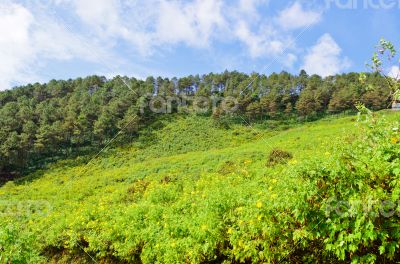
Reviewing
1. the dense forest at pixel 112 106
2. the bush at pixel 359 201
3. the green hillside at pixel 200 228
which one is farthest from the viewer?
the dense forest at pixel 112 106

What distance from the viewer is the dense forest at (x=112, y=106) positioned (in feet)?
227

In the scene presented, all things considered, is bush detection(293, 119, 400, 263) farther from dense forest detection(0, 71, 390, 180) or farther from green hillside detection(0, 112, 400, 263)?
dense forest detection(0, 71, 390, 180)

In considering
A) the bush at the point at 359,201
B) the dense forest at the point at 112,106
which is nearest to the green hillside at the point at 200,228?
the bush at the point at 359,201

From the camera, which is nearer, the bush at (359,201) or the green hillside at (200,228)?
the bush at (359,201)

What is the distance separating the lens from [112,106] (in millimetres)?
78875

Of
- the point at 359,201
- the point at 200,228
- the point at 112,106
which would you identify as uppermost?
the point at 112,106

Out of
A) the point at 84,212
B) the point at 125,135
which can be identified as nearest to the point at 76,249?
the point at 84,212

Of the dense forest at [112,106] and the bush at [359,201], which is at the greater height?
the dense forest at [112,106]

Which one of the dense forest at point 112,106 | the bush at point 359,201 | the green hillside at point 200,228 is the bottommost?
the green hillside at point 200,228

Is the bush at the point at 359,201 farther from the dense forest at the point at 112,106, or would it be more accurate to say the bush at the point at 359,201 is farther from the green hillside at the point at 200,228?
the dense forest at the point at 112,106

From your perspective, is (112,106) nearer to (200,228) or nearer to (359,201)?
(200,228)

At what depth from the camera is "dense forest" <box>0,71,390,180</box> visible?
6919cm

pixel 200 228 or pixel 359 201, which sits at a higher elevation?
pixel 359 201

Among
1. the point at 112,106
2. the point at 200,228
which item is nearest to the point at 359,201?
the point at 200,228
